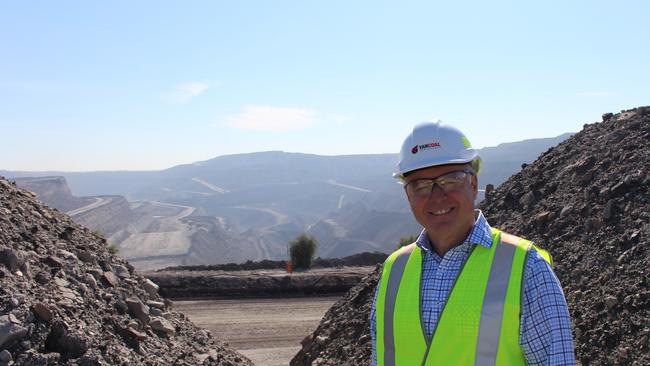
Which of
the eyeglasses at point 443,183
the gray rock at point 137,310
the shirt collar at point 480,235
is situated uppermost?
the eyeglasses at point 443,183

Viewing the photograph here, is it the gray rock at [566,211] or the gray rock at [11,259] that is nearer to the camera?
the gray rock at [11,259]

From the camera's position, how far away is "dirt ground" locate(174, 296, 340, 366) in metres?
13.1

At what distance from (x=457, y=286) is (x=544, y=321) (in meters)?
0.35

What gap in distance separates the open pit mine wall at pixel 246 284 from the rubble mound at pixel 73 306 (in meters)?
9.63

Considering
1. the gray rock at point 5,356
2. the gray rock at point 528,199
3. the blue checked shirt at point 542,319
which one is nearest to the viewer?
the blue checked shirt at point 542,319

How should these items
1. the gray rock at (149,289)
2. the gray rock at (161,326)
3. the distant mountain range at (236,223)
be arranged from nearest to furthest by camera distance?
the gray rock at (161,326) → the gray rock at (149,289) → the distant mountain range at (236,223)

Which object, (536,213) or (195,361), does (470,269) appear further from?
(536,213)

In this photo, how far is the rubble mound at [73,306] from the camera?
5711 mm

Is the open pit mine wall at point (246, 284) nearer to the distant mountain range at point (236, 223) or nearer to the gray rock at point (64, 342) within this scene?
the gray rock at point (64, 342)

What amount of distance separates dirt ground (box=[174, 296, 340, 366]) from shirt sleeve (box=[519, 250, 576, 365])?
1046 cm

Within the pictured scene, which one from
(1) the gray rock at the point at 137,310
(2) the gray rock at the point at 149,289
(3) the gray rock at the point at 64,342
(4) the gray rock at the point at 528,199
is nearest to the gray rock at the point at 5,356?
(3) the gray rock at the point at 64,342

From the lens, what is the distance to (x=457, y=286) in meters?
2.36

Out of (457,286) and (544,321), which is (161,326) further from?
(544,321)

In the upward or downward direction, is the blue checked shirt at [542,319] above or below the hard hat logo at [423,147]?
below
